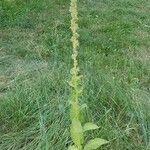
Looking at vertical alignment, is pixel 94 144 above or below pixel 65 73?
above

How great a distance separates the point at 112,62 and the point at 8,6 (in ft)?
9.95

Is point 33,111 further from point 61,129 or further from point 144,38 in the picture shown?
point 144,38

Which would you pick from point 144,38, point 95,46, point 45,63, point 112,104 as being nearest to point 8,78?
point 45,63

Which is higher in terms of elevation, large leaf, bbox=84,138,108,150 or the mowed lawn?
large leaf, bbox=84,138,108,150

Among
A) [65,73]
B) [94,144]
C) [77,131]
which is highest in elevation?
[77,131]

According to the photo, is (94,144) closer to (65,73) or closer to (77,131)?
(77,131)

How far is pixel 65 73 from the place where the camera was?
5.86 metres

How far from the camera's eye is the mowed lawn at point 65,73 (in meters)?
4.80

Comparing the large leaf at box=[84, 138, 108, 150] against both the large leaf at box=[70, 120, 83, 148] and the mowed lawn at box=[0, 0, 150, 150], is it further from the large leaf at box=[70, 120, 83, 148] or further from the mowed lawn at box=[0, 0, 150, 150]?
the mowed lawn at box=[0, 0, 150, 150]

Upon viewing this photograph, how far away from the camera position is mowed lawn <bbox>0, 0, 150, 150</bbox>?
480 centimetres

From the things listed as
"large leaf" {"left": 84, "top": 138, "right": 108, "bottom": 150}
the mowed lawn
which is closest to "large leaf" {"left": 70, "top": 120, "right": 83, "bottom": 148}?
"large leaf" {"left": 84, "top": 138, "right": 108, "bottom": 150}

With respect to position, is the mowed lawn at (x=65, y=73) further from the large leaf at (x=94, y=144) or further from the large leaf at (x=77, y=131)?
the large leaf at (x=77, y=131)

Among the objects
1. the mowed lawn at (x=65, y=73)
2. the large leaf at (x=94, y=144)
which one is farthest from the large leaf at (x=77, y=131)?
the mowed lawn at (x=65, y=73)

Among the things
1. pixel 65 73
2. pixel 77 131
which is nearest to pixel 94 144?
pixel 77 131
